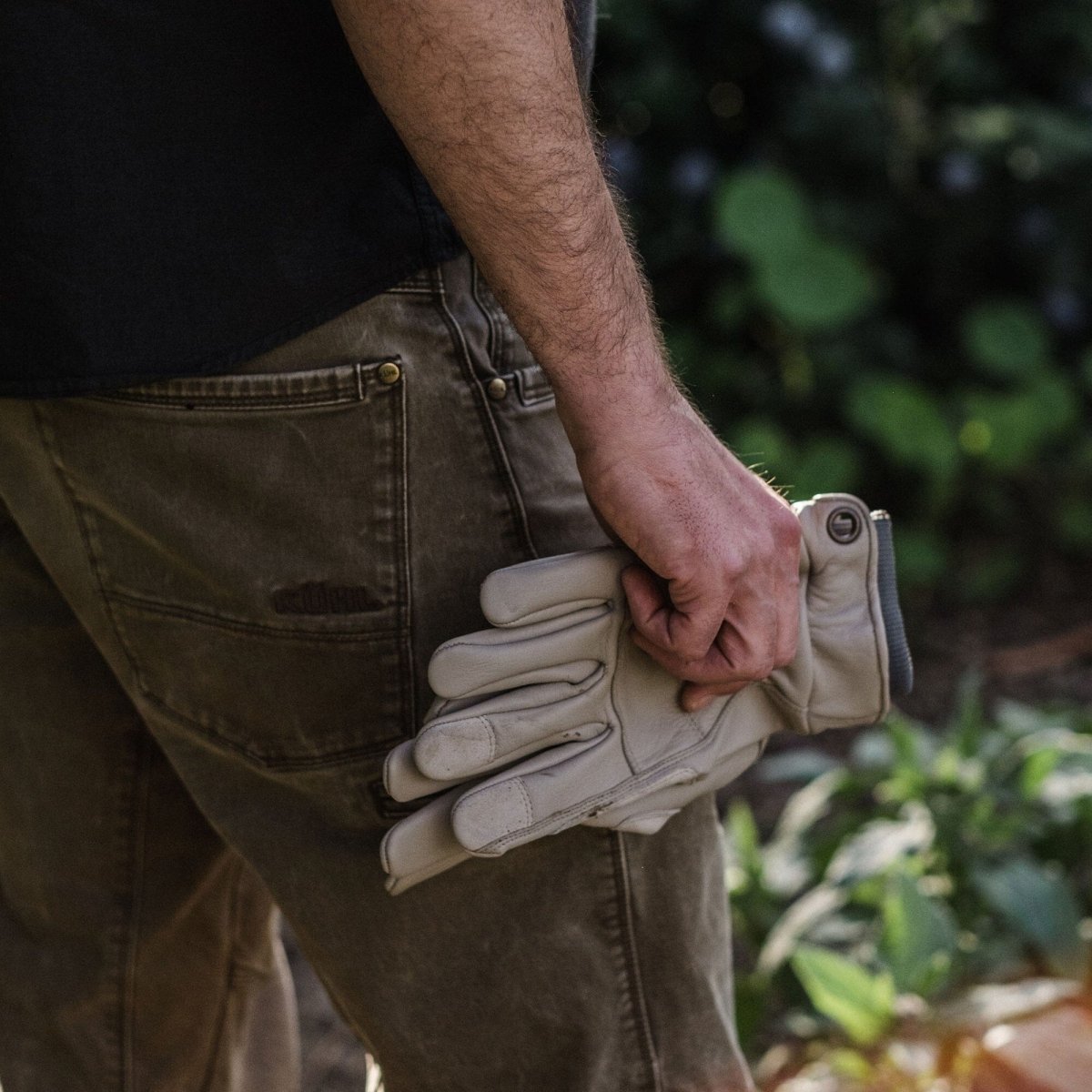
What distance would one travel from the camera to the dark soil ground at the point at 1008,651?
10.9 feet

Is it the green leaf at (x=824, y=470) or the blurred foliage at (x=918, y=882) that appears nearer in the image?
the blurred foliage at (x=918, y=882)

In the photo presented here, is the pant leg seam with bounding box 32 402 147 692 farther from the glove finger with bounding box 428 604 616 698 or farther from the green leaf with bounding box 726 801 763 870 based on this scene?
the green leaf with bounding box 726 801 763 870

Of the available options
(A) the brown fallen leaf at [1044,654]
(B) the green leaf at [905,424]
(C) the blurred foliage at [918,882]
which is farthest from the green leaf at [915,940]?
(B) the green leaf at [905,424]

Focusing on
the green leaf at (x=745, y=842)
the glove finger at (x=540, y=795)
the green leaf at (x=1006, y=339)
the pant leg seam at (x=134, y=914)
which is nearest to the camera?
the glove finger at (x=540, y=795)

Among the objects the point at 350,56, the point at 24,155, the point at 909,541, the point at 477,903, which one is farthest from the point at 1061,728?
the point at 24,155

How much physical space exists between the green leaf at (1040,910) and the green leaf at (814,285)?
197 centimetres

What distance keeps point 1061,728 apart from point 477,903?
169 centimetres

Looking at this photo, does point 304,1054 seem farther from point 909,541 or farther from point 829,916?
point 909,541

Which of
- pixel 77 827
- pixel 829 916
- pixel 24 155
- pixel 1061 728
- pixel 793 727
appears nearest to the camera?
pixel 24 155

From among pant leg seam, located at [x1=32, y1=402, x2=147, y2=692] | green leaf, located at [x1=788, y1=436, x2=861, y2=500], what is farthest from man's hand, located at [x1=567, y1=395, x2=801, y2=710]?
green leaf, located at [x1=788, y1=436, x2=861, y2=500]

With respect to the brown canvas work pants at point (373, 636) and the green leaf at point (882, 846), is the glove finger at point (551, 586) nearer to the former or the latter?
the brown canvas work pants at point (373, 636)

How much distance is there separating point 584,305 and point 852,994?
127 centimetres

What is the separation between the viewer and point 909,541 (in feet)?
12.4

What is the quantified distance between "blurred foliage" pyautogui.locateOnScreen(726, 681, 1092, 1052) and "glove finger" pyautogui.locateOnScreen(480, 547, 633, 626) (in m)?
1.02
